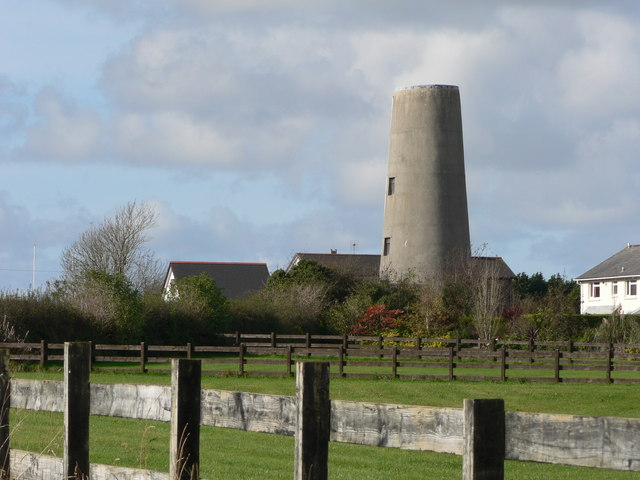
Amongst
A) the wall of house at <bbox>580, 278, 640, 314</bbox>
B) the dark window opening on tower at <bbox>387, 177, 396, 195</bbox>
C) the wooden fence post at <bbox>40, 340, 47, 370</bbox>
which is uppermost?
the dark window opening on tower at <bbox>387, 177, 396, 195</bbox>

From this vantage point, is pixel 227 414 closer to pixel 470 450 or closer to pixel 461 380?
pixel 470 450

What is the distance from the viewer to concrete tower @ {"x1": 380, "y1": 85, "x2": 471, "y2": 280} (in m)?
53.5

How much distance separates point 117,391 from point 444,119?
48.6 metres

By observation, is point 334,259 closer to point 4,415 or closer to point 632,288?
point 632,288

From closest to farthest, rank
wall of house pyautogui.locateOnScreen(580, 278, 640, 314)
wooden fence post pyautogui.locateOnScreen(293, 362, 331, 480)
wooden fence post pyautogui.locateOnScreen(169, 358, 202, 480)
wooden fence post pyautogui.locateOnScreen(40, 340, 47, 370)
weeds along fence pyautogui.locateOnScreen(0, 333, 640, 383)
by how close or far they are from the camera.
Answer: wooden fence post pyautogui.locateOnScreen(293, 362, 331, 480) < wooden fence post pyautogui.locateOnScreen(169, 358, 202, 480) < weeds along fence pyautogui.locateOnScreen(0, 333, 640, 383) < wooden fence post pyautogui.locateOnScreen(40, 340, 47, 370) < wall of house pyautogui.locateOnScreen(580, 278, 640, 314)

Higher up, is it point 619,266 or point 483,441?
point 619,266

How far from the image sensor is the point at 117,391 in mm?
6113

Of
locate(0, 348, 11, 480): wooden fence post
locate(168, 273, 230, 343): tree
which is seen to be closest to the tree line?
locate(168, 273, 230, 343): tree

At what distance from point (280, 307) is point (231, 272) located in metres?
29.4

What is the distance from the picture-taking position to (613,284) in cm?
7538

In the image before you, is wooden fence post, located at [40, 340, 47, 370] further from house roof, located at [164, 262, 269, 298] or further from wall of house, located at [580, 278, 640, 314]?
wall of house, located at [580, 278, 640, 314]

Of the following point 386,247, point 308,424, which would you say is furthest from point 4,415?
point 386,247

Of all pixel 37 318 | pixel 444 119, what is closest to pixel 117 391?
pixel 37 318

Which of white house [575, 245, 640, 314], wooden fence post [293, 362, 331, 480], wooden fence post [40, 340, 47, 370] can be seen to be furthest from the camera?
white house [575, 245, 640, 314]
